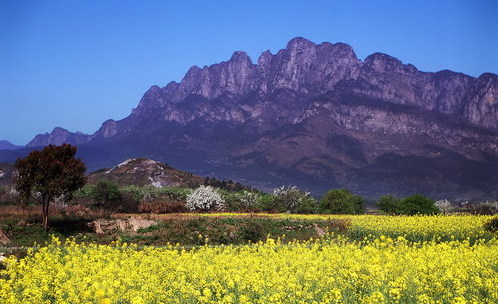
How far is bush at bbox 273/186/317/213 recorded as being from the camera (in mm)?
54562

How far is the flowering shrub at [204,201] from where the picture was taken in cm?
4981

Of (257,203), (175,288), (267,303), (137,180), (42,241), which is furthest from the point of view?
(137,180)

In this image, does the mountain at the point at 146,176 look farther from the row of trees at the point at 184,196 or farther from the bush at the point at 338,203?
the bush at the point at 338,203

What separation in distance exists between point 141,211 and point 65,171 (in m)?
15.2

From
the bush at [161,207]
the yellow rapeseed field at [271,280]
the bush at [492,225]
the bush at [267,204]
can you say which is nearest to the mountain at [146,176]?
the bush at [267,204]

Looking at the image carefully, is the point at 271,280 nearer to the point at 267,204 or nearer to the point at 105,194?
the point at 105,194

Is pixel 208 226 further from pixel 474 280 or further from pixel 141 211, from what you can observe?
pixel 474 280

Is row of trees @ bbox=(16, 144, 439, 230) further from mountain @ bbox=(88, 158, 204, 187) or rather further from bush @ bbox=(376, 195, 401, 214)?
mountain @ bbox=(88, 158, 204, 187)

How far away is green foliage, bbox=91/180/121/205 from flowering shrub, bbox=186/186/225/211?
702cm

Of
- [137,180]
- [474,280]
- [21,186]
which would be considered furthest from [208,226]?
→ [137,180]

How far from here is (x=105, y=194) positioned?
46.7m

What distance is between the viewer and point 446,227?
2953 cm

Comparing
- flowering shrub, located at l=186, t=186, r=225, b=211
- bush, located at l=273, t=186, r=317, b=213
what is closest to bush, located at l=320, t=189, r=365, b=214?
bush, located at l=273, t=186, r=317, b=213

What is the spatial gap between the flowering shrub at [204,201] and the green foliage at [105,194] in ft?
23.0
